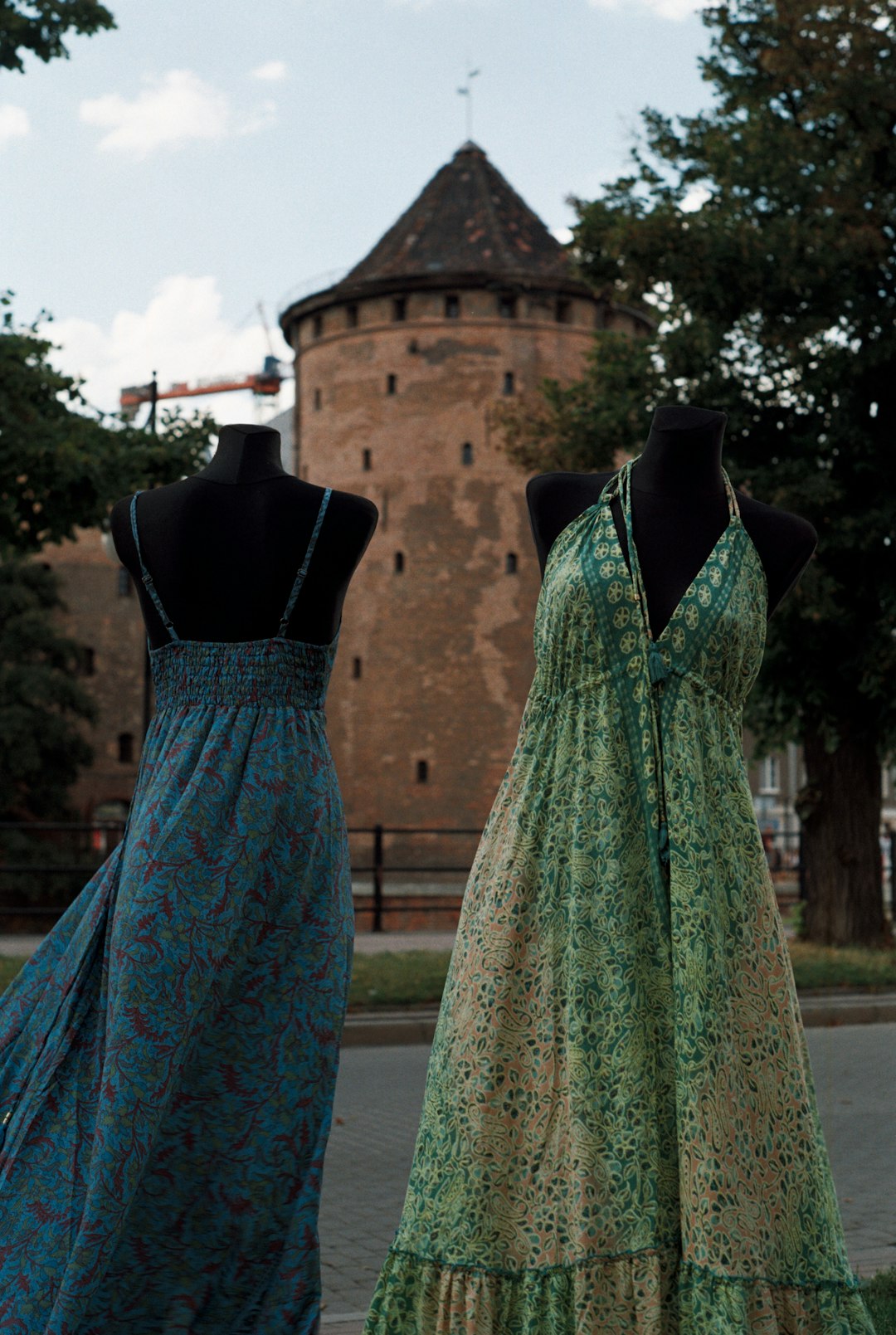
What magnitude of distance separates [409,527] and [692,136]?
84.4ft

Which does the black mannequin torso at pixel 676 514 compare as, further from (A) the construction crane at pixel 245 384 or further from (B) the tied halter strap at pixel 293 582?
(A) the construction crane at pixel 245 384

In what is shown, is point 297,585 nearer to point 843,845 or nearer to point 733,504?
point 733,504

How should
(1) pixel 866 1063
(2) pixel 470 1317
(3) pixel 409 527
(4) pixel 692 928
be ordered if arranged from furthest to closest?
1. (3) pixel 409 527
2. (1) pixel 866 1063
3. (4) pixel 692 928
4. (2) pixel 470 1317

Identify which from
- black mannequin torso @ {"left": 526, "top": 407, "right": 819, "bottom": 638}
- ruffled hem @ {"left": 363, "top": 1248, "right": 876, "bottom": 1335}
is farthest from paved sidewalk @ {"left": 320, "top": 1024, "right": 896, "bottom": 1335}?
black mannequin torso @ {"left": 526, "top": 407, "right": 819, "bottom": 638}

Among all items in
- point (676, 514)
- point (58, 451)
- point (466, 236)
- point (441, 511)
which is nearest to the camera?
point (676, 514)

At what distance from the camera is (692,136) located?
16.7m

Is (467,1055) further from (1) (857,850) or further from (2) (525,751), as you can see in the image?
(1) (857,850)

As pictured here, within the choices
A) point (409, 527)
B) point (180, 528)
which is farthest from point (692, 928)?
point (409, 527)

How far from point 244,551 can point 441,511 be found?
1525 inches

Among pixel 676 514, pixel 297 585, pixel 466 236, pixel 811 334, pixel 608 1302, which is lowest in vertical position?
pixel 608 1302

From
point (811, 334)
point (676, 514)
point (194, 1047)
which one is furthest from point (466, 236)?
point (194, 1047)

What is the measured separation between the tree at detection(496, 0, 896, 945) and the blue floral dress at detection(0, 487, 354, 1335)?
11.6 m

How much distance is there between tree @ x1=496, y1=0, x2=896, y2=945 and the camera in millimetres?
15031

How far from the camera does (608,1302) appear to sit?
2666 mm
